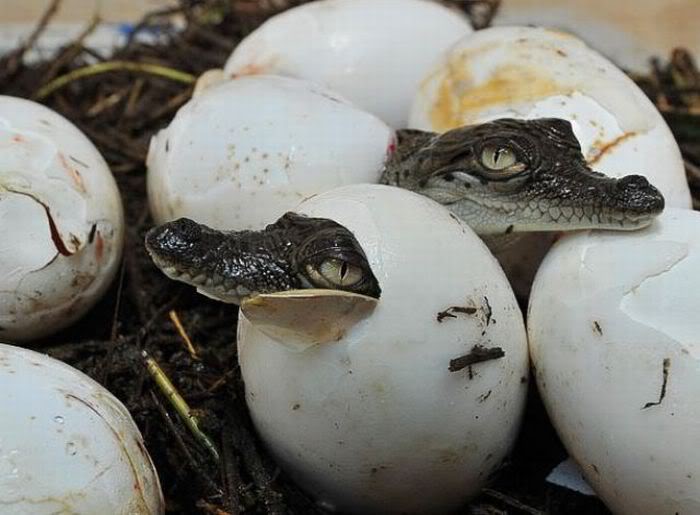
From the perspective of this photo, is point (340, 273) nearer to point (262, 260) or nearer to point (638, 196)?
point (262, 260)

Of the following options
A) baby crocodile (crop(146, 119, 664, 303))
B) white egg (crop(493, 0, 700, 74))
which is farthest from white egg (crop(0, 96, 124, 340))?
white egg (crop(493, 0, 700, 74))

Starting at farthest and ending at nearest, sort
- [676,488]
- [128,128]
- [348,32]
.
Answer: [128,128] → [348,32] → [676,488]

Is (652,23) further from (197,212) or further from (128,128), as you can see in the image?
(197,212)

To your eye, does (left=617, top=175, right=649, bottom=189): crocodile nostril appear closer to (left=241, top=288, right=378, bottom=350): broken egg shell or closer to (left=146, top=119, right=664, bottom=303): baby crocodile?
(left=146, top=119, right=664, bottom=303): baby crocodile

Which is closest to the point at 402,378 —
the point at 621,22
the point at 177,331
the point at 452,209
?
the point at 452,209

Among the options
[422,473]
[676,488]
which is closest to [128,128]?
[422,473]
